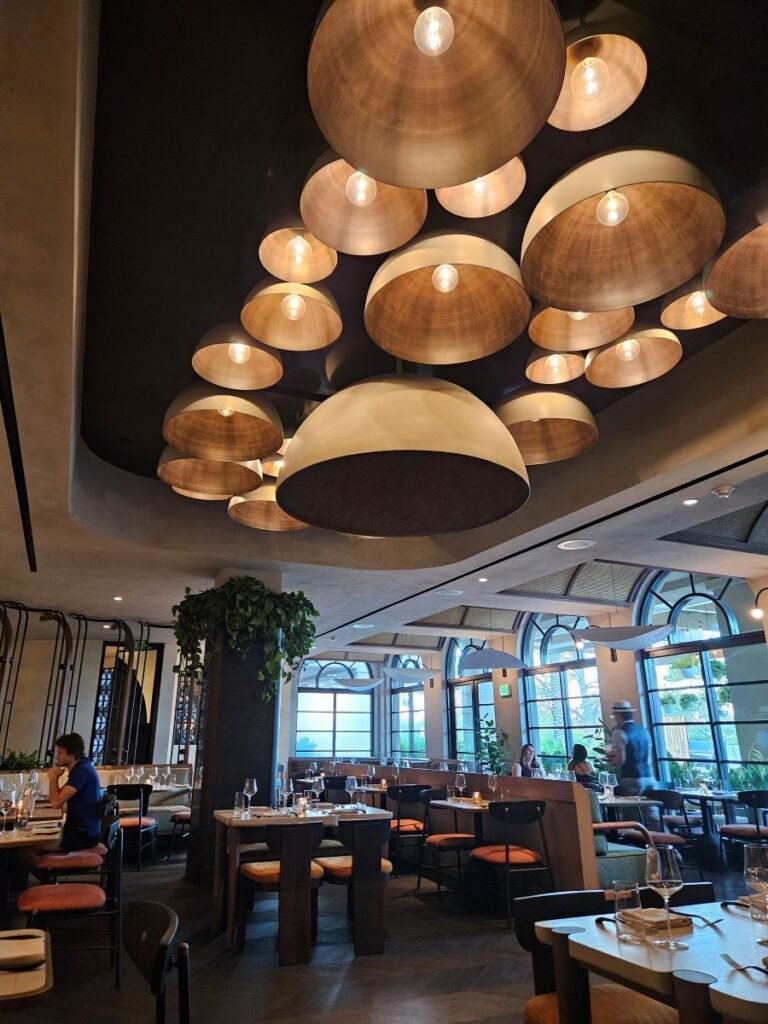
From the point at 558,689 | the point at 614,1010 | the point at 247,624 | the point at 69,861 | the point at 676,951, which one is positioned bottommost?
the point at 614,1010

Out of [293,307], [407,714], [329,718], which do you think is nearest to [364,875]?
[293,307]

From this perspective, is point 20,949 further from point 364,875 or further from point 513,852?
point 513,852

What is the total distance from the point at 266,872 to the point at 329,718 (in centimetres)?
1392

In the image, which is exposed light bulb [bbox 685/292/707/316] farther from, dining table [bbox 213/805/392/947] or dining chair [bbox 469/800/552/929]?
dining chair [bbox 469/800/552/929]

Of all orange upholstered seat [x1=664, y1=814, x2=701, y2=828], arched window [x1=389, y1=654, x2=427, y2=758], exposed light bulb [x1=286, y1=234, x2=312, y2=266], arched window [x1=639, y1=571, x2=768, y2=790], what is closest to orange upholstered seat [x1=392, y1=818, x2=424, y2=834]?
orange upholstered seat [x1=664, y1=814, x2=701, y2=828]

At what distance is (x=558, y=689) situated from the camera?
1223 centimetres

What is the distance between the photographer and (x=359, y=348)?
14.6ft

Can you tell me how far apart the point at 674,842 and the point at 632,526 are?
386cm

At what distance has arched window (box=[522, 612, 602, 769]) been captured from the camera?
1154cm

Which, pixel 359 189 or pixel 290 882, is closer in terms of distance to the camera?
pixel 359 189

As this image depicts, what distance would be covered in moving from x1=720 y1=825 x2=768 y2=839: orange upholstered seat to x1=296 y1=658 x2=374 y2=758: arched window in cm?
1176

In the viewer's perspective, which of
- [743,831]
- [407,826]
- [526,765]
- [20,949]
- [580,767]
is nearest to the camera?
[20,949]

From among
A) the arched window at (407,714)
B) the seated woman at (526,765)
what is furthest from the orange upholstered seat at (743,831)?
the arched window at (407,714)

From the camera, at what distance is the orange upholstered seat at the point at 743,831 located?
723 cm
